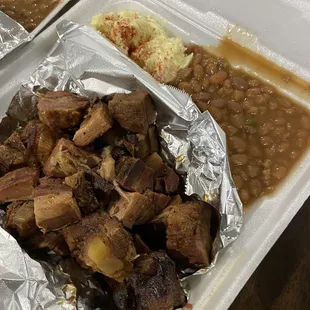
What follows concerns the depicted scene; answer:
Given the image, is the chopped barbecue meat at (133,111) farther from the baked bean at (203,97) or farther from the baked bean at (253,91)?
the baked bean at (253,91)

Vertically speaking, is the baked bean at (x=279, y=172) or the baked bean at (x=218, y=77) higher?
the baked bean at (x=218, y=77)

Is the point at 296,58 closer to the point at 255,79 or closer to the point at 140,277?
the point at 255,79

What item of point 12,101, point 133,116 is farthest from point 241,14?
point 12,101

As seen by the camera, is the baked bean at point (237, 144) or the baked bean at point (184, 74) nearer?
the baked bean at point (237, 144)

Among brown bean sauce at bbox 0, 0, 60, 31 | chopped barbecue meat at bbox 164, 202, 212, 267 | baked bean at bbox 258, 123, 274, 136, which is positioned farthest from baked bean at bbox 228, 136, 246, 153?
brown bean sauce at bbox 0, 0, 60, 31

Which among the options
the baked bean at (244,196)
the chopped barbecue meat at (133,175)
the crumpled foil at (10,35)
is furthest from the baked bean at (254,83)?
the crumpled foil at (10,35)
